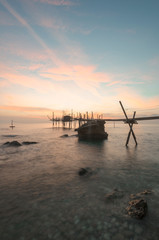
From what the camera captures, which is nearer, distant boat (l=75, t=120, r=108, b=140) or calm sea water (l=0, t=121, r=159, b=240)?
calm sea water (l=0, t=121, r=159, b=240)

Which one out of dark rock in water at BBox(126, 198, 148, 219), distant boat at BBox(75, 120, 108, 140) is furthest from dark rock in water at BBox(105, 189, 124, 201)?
distant boat at BBox(75, 120, 108, 140)

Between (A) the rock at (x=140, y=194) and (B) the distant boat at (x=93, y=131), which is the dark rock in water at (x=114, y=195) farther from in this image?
(B) the distant boat at (x=93, y=131)

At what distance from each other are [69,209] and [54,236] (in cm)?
147

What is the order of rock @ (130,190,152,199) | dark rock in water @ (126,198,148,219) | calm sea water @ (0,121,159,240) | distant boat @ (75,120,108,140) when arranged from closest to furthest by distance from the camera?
calm sea water @ (0,121,159,240), dark rock in water @ (126,198,148,219), rock @ (130,190,152,199), distant boat @ (75,120,108,140)

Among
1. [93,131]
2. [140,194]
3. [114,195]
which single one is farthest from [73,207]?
[93,131]

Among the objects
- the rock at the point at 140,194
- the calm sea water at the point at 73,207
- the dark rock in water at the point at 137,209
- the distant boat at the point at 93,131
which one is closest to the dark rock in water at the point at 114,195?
the calm sea water at the point at 73,207

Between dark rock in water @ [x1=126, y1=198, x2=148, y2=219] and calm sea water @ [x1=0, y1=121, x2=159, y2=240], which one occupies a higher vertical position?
dark rock in water @ [x1=126, y1=198, x2=148, y2=219]

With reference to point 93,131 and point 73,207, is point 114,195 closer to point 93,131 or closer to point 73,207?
point 73,207

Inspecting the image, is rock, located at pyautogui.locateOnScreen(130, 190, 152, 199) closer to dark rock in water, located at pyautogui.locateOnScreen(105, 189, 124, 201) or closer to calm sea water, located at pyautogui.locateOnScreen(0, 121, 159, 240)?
calm sea water, located at pyautogui.locateOnScreen(0, 121, 159, 240)

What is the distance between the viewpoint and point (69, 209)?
5.54 metres

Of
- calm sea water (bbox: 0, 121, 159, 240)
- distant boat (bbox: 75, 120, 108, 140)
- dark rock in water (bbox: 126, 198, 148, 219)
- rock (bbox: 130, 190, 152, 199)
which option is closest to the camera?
calm sea water (bbox: 0, 121, 159, 240)

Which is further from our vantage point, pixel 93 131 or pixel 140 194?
pixel 93 131

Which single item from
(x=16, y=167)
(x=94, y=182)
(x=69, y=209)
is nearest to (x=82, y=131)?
(x=16, y=167)

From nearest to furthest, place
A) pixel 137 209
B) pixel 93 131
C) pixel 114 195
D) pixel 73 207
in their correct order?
pixel 137 209
pixel 73 207
pixel 114 195
pixel 93 131
